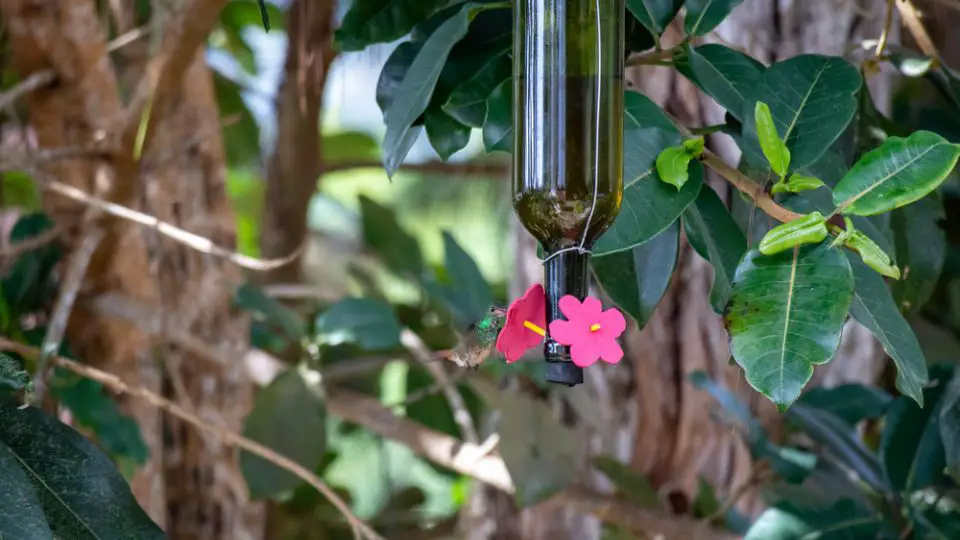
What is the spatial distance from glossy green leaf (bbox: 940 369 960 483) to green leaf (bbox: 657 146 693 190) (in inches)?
14.1

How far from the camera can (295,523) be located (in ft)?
5.70

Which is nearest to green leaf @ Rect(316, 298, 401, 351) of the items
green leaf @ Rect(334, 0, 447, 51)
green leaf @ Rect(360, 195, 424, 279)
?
green leaf @ Rect(360, 195, 424, 279)

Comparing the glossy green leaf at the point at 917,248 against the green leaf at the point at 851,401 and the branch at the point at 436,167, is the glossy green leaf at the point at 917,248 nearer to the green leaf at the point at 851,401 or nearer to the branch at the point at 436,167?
the green leaf at the point at 851,401

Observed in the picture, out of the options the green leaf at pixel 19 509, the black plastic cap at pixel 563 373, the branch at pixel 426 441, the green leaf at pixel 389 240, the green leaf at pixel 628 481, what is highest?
the black plastic cap at pixel 563 373

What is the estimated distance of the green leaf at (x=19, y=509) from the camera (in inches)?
20.5

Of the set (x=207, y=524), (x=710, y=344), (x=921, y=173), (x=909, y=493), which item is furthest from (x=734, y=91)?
(x=207, y=524)

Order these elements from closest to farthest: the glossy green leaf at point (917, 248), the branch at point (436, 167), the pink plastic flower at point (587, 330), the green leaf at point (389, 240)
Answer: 1. the pink plastic flower at point (587, 330)
2. the glossy green leaf at point (917, 248)
3. the green leaf at point (389, 240)
4. the branch at point (436, 167)

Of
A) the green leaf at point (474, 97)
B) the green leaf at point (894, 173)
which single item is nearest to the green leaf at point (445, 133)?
the green leaf at point (474, 97)

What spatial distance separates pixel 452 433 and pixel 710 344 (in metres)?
0.50

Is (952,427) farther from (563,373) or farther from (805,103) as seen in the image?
(563,373)

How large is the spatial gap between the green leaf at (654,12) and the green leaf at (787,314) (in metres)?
0.16

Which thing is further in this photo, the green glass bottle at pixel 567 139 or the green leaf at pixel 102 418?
the green leaf at pixel 102 418

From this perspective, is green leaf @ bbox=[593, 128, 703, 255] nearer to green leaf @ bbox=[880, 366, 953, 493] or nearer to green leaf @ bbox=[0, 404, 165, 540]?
green leaf @ bbox=[0, 404, 165, 540]

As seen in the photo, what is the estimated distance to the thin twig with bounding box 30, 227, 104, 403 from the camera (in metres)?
0.83
